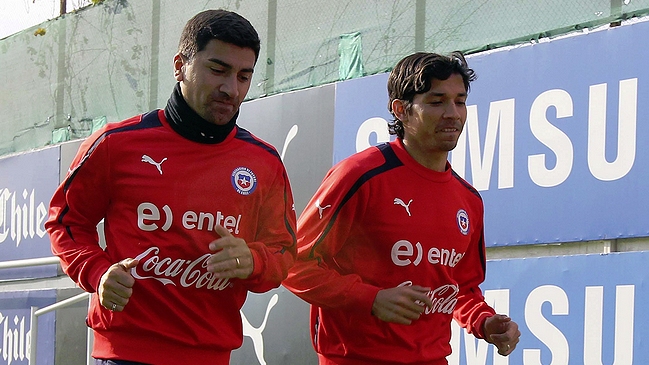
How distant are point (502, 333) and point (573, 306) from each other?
118cm

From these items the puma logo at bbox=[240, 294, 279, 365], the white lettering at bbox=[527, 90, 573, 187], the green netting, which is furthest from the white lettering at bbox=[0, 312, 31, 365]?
the white lettering at bbox=[527, 90, 573, 187]

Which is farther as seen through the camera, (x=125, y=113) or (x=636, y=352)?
(x=125, y=113)

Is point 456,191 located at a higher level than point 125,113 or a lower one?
lower

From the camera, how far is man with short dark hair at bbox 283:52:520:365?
3.52m

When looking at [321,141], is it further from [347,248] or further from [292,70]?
[347,248]

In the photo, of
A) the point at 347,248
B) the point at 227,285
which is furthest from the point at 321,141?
the point at 227,285

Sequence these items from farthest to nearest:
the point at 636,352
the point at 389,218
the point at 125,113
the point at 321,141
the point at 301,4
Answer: the point at 125,113 < the point at 301,4 < the point at 321,141 < the point at 636,352 < the point at 389,218

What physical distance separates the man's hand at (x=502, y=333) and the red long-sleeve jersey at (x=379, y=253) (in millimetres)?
75

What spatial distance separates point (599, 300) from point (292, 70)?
9.14 ft

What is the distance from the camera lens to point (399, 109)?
3816mm

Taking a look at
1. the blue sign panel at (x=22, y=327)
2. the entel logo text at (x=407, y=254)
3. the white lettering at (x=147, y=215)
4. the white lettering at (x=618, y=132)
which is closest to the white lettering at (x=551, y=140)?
the white lettering at (x=618, y=132)

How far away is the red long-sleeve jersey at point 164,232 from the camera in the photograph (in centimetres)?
315

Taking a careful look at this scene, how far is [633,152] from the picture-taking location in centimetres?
450

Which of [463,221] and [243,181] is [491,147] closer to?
[463,221]
